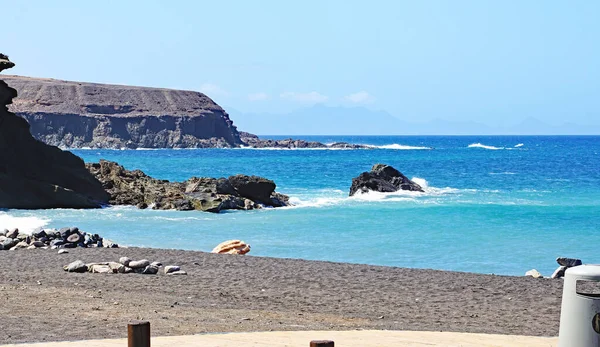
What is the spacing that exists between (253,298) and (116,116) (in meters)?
160

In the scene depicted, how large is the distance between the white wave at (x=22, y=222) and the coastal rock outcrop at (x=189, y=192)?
7.01 m

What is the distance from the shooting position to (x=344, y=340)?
9586 millimetres

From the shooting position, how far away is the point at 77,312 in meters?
11.8

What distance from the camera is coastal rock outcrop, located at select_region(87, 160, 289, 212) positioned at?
3872cm

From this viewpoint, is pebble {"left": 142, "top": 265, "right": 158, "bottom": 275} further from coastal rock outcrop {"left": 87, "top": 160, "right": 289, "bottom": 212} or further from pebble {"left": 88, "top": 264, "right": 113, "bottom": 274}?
coastal rock outcrop {"left": 87, "top": 160, "right": 289, "bottom": 212}

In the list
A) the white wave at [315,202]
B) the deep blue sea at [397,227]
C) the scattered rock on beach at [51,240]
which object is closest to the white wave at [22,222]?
the deep blue sea at [397,227]

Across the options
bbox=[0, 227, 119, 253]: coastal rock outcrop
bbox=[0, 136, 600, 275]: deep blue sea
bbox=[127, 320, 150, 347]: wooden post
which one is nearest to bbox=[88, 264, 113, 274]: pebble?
bbox=[0, 227, 119, 253]: coastal rock outcrop

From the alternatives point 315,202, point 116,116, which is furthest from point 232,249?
point 116,116

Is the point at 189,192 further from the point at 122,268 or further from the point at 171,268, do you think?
the point at 122,268

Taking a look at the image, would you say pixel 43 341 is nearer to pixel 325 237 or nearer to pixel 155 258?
pixel 155 258

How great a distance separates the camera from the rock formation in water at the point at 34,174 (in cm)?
3678

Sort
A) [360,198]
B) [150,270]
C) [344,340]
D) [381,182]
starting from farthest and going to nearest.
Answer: [381,182], [360,198], [150,270], [344,340]

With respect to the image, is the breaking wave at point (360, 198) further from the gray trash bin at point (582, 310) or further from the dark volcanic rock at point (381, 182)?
the gray trash bin at point (582, 310)

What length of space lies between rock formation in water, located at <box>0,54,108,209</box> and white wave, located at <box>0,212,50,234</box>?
11.4ft
